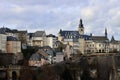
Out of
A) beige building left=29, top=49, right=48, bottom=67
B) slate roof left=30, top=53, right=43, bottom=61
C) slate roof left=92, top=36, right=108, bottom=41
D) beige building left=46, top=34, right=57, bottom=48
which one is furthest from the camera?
slate roof left=92, top=36, right=108, bottom=41

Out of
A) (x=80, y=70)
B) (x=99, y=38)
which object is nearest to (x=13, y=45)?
(x=80, y=70)

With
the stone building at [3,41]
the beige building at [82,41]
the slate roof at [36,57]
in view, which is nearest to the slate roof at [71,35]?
the beige building at [82,41]

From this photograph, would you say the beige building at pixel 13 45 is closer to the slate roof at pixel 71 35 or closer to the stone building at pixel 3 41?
the stone building at pixel 3 41

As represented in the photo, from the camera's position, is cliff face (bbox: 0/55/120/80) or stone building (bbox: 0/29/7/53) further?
stone building (bbox: 0/29/7/53)

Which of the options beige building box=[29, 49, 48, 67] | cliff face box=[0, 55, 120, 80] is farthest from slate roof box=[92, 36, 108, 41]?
cliff face box=[0, 55, 120, 80]

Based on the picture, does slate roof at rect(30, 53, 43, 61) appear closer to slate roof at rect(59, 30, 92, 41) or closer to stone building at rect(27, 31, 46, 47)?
stone building at rect(27, 31, 46, 47)

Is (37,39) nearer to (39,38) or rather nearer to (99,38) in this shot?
(39,38)

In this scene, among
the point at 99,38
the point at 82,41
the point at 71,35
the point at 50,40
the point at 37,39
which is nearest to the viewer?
the point at 37,39

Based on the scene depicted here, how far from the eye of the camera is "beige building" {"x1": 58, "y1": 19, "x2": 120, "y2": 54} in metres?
120

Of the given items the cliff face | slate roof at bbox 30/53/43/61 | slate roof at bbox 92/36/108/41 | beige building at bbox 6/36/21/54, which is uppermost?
slate roof at bbox 92/36/108/41

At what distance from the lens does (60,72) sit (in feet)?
219

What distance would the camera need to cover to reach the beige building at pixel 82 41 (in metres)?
120

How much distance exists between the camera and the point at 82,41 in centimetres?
12256

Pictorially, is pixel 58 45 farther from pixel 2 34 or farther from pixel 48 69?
pixel 48 69
